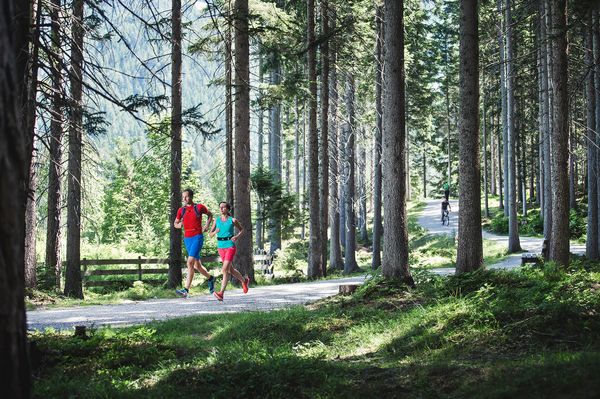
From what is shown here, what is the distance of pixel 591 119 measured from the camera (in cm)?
2062

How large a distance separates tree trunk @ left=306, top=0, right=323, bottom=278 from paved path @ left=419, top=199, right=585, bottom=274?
487 centimetres

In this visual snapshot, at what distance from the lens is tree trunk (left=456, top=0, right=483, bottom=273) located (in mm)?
11727

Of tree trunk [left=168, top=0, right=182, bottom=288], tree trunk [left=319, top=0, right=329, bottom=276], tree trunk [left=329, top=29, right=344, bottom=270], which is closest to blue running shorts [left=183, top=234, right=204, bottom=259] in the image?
tree trunk [left=168, top=0, right=182, bottom=288]

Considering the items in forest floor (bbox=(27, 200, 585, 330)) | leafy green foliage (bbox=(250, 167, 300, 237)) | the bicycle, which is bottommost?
forest floor (bbox=(27, 200, 585, 330))

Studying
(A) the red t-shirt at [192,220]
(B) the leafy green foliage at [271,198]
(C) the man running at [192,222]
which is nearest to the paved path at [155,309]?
(C) the man running at [192,222]

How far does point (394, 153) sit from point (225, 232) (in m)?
4.11

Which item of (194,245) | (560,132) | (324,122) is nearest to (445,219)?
(324,122)

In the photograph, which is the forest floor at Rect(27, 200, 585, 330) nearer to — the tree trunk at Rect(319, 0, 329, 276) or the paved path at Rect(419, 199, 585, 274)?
the tree trunk at Rect(319, 0, 329, 276)

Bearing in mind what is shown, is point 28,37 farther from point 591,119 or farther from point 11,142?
point 591,119

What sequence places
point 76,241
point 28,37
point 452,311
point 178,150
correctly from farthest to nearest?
point 178,150, point 76,241, point 452,311, point 28,37

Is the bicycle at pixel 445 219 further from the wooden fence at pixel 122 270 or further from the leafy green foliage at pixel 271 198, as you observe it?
the wooden fence at pixel 122 270

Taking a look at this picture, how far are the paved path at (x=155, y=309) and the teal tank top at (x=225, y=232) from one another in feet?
4.43

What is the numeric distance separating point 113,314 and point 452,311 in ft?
23.1

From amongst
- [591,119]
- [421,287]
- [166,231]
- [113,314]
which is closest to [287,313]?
[421,287]
